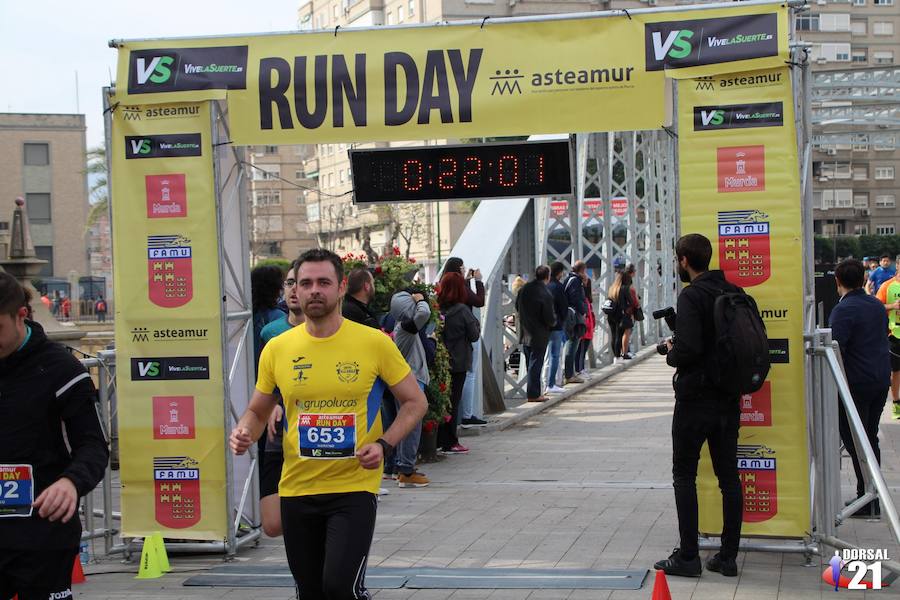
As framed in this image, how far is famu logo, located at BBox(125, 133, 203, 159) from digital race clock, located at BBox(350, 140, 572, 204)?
232cm

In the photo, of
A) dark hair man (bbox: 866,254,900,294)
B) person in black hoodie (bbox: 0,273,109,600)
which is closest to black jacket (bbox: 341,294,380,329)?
person in black hoodie (bbox: 0,273,109,600)

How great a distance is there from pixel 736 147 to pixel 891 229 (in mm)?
101935

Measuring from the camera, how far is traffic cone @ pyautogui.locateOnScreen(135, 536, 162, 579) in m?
7.98

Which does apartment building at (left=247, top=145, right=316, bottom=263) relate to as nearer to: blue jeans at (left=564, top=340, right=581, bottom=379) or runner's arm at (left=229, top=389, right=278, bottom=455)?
blue jeans at (left=564, top=340, right=581, bottom=379)

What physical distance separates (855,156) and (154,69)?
10180cm

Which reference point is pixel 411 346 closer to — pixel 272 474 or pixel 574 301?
pixel 272 474

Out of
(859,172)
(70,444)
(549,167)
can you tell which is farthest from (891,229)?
(70,444)

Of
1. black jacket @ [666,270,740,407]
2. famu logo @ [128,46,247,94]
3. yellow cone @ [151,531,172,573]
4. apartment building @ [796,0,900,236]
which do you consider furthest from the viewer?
apartment building @ [796,0,900,236]

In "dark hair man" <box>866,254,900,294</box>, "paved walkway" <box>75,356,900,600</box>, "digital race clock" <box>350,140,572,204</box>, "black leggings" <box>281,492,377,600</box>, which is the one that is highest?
"digital race clock" <box>350,140,572,204</box>

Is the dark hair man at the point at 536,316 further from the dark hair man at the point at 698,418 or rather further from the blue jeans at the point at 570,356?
the dark hair man at the point at 698,418

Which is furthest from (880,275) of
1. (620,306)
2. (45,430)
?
(45,430)

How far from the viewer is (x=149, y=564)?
8.01m

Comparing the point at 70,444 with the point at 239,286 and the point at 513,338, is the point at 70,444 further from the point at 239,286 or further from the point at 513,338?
the point at 513,338

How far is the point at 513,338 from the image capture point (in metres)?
18.6
